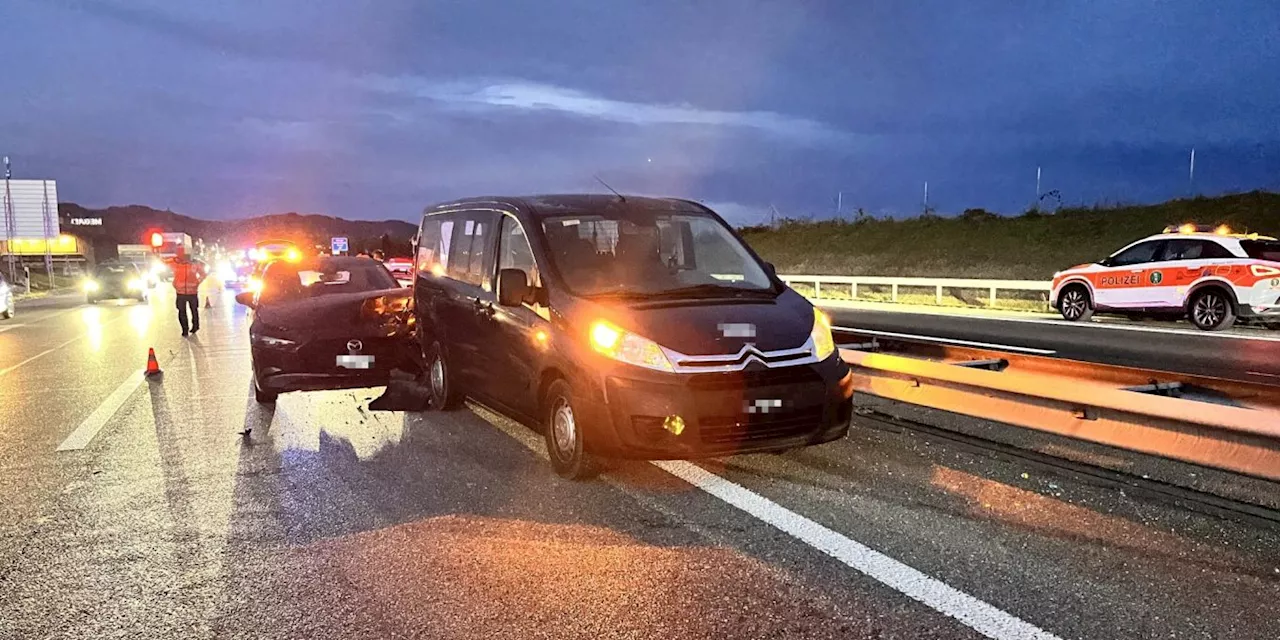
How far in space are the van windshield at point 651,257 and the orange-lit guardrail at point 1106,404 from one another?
1.60 meters

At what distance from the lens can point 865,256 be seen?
54.7m

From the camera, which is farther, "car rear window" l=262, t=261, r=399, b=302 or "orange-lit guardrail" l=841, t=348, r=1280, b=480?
"car rear window" l=262, t=261, r=399, b=302

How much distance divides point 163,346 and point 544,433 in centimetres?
1202

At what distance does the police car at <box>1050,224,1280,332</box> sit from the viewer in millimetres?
15195

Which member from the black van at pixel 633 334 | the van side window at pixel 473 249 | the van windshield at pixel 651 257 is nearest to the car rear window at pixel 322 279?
the van side window at pixel 473 249

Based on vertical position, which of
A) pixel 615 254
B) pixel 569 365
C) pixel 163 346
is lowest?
pixel 163 346

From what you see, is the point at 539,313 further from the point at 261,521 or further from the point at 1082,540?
the point at 1082,540

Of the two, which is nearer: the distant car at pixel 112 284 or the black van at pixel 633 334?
the black van at pixel 633 334

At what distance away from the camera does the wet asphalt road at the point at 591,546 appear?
3789 millimetres

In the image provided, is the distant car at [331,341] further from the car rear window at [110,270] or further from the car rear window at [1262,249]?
the car rear window at [110,270]

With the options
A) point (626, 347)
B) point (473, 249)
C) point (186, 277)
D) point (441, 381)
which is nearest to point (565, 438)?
point (626, 347)

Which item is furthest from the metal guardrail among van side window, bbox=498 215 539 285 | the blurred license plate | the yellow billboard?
the yellow billboard

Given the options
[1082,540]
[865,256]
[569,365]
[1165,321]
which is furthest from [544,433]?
[865,256]

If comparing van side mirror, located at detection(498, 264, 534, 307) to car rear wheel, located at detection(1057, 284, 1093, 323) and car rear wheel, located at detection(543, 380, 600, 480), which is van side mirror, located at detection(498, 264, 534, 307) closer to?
car rear wheel, located at detection(543, 380, 600, 480)
